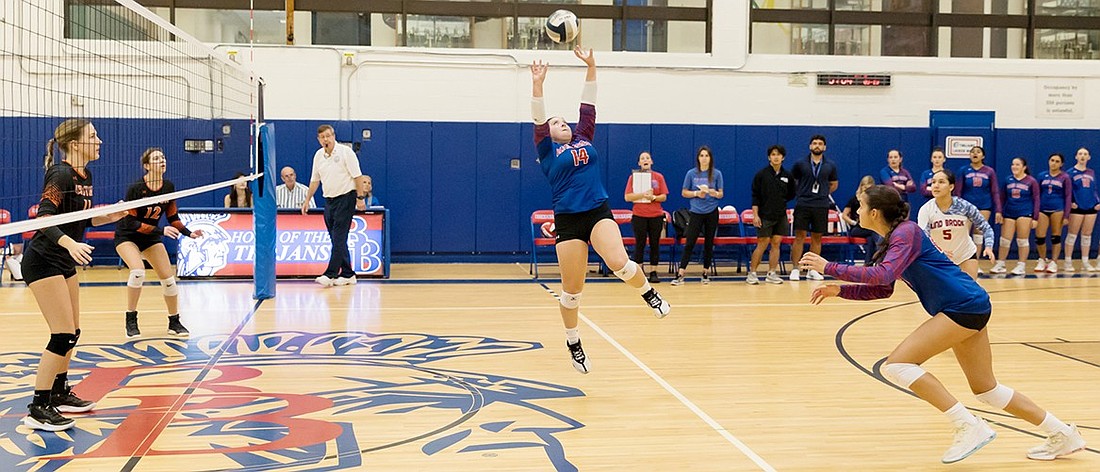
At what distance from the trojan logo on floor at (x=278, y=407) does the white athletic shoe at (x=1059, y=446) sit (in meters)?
2.35

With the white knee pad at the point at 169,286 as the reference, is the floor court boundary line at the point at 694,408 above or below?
below

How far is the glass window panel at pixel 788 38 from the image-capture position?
53.8 feet

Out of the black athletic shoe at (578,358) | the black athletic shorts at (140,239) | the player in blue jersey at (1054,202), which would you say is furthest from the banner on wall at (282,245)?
the player in blue jersey at (1054,202)

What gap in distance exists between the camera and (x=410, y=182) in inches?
614

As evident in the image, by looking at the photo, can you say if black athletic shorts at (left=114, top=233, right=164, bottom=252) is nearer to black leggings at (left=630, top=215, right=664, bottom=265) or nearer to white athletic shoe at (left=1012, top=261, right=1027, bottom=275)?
black leggings at (left=630, top=215, right=664, bottom=265)

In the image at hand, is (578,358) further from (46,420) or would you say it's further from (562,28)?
(46,420)

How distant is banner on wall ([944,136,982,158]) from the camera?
16.2m

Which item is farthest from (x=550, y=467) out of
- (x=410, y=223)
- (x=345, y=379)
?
(x=410, y=223)

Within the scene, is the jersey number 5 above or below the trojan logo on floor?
above

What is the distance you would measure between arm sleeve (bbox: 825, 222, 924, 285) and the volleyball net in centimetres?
1035

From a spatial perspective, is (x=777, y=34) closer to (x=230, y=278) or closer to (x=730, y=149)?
(x=730, y=149)

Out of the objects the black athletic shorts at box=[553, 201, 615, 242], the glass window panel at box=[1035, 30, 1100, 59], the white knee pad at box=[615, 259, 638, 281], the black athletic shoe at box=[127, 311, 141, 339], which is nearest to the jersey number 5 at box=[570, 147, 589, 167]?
the black athletic shorts at box=[553, 201, 615, 242]

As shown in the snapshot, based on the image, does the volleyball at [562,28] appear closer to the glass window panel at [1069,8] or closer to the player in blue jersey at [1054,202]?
the player in blue jersey at [1054,202]

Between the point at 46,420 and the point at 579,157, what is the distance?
357 centimetres
